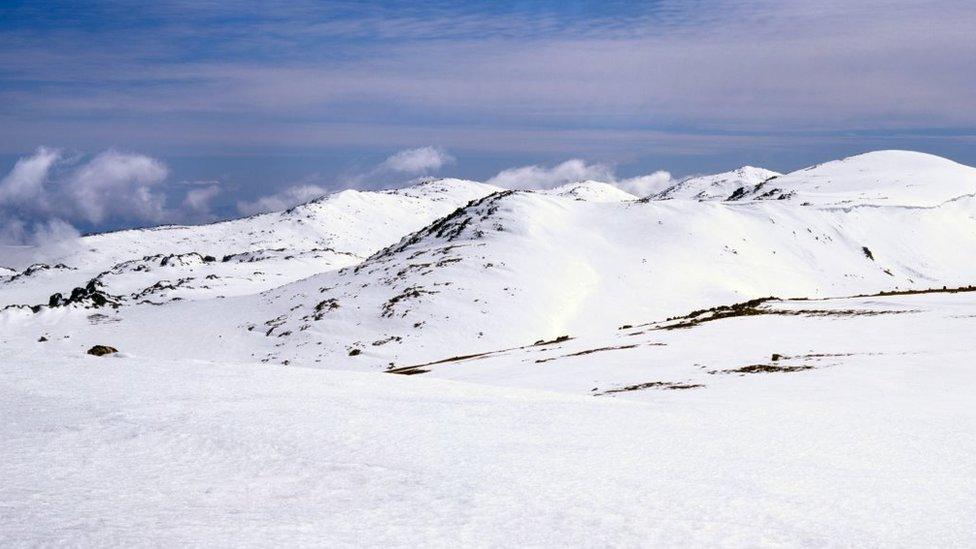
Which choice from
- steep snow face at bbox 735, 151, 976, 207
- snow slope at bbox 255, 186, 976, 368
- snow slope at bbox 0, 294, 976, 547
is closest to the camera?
snow slope at bbox 0, 294, 976, 547

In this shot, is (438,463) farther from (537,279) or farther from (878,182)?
(878,182)

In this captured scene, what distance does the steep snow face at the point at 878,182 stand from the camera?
396ft

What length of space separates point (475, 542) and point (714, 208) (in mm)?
94303

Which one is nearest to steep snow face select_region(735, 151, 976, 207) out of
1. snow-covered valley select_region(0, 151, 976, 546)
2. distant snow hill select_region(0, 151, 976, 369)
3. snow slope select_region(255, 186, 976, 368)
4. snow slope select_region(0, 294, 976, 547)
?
distant snow hill select_region(0, 151, 976, 369)

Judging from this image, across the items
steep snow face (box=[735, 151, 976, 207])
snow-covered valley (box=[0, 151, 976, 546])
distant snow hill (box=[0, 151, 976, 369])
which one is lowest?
Result: distant snow hill (box=[0, 151, 976, 369])

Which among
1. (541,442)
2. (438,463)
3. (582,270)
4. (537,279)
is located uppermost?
(438,463)

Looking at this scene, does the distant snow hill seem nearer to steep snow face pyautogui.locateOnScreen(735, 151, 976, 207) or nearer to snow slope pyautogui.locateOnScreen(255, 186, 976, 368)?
snow slope pyautogui.locateOnScreen(255, 186, 976, 368)

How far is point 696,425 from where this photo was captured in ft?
39.4

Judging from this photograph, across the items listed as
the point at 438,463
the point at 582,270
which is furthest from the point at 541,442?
the point at 582,270

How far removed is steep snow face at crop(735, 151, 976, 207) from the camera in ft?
396

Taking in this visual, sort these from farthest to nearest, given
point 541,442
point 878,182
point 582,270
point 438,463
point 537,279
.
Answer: point 878,182 < point 582,270 < point 537,279 < point 541,442 < point 438,463

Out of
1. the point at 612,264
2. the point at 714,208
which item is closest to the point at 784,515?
the point at 612,264

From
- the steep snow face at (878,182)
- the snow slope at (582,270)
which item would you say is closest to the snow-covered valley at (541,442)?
the snow slope at (582,270)

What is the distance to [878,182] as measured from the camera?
144 metres
